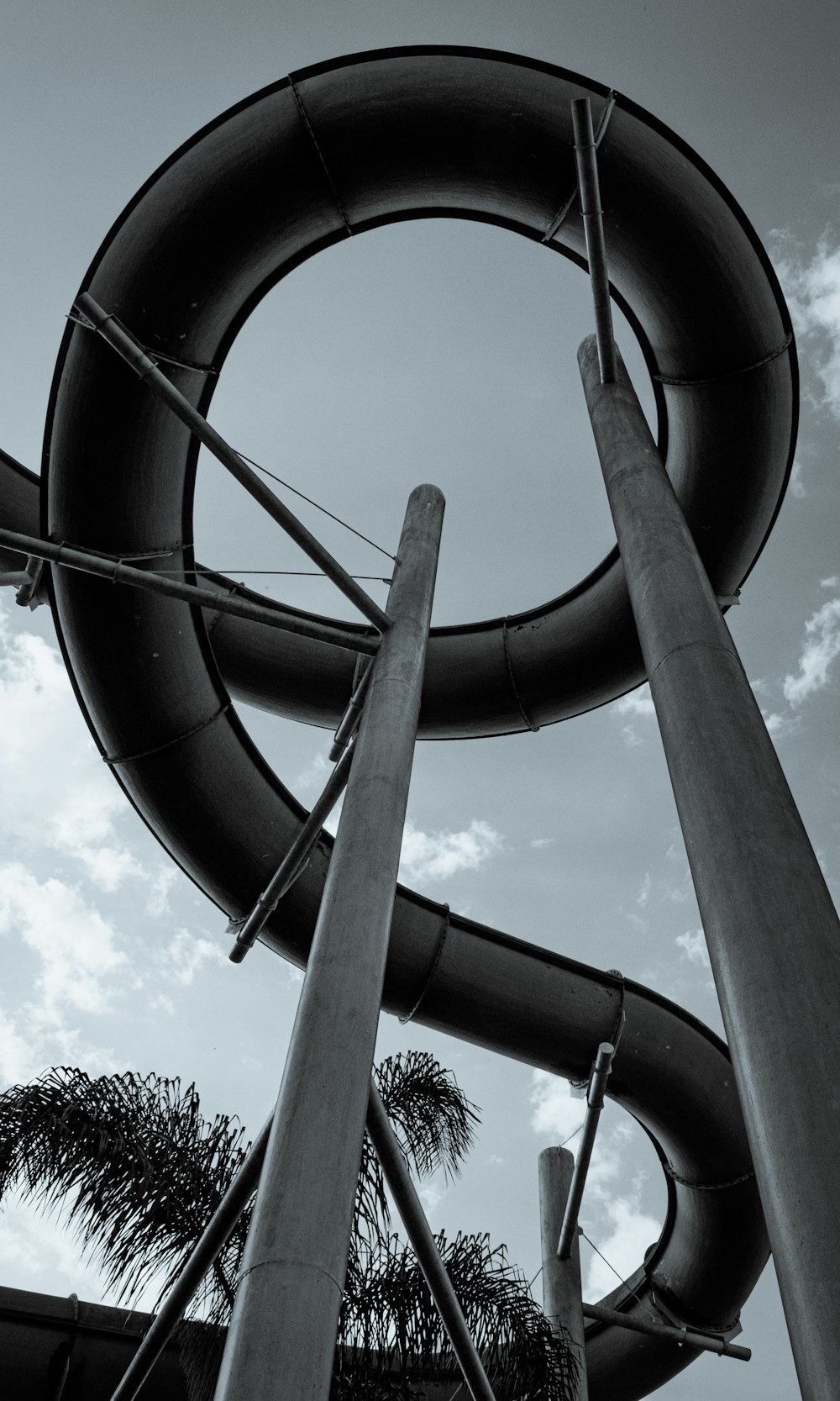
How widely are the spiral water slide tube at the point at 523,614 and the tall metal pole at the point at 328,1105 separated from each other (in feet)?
7.54

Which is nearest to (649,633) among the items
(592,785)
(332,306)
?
(332,306)

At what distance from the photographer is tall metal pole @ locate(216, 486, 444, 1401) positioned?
11.8 feet

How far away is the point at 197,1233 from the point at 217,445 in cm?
451

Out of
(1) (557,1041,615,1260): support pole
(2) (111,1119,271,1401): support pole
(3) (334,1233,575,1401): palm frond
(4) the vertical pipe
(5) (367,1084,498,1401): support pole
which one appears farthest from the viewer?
(4) the vertical pipe

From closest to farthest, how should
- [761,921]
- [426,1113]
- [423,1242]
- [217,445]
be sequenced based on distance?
[761,921], [423,1242], [217,445], [426,1113]

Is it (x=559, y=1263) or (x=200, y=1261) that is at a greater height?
(x=559, y=1263)

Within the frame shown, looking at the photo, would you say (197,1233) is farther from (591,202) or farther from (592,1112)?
(591,202)

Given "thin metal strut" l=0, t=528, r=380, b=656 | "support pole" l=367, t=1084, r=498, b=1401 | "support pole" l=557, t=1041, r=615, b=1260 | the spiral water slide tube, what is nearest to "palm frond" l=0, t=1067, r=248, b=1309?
"support pole" l=367, t=1084, r=498, b=1401

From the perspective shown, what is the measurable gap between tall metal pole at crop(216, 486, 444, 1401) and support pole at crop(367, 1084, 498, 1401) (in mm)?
679

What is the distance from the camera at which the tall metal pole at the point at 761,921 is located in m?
3.10

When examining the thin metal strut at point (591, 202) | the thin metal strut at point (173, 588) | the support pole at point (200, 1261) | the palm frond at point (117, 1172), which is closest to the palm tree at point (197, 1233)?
the palm frond at point (117, 1172)

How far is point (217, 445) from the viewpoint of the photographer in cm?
647

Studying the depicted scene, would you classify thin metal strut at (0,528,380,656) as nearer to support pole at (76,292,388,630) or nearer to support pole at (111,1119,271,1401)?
support pole at (76,292,388,630)

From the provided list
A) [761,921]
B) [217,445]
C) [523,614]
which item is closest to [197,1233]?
[761,921]
